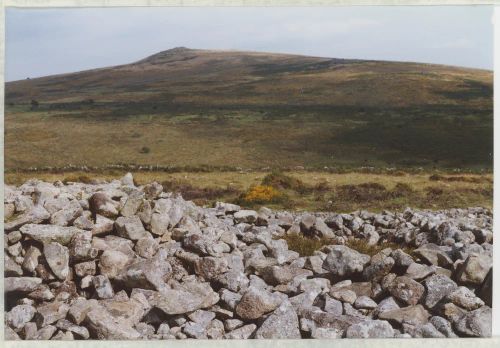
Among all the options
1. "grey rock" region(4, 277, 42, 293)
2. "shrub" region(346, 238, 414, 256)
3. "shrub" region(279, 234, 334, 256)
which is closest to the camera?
"grey rock" region(4, 277, 42, 293)

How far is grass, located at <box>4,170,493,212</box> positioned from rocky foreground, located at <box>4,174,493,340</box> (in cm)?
1176

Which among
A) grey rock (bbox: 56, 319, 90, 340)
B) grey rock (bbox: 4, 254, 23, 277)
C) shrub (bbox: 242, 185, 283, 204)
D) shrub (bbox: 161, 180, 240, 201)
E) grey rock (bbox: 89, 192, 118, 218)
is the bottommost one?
shrub (bbox: 161, 180, 240, 201)

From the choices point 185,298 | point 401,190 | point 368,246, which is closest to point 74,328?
point 185,298

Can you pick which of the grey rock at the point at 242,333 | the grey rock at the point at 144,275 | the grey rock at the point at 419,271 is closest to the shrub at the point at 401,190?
the grey rock at the point at 419,271

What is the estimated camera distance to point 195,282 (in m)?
9.24

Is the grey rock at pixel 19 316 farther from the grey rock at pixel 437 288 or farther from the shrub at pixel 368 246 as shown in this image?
the shrub at pixel 368 246

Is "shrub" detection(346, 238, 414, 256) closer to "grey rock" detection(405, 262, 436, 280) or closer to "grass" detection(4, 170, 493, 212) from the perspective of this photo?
"grey rock" detection(405, 262, 436, 280)

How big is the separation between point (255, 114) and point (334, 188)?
1077 inches

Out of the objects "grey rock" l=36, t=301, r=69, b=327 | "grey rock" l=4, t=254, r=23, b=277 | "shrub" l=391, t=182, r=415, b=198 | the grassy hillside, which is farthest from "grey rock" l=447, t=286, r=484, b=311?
the grassy hillside

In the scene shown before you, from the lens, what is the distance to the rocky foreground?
8.31 meters

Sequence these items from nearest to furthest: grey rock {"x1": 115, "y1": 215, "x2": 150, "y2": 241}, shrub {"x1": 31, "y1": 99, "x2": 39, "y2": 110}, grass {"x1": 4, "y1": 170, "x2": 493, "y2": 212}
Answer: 1. grey rock {"x1": 115, "y1": 215, "x2": 150, "y2": 241}
2. grass {"x1": 4, "y1": 170, "x2": 493, "y2": 212}
3. shrub {"x1": 31, "y1": 99, "x2": 39, "y2": 110}

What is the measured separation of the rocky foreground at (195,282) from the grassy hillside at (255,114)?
17.4 metres

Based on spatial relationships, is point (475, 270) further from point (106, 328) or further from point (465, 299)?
point (106, 328)

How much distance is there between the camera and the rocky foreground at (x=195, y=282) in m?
8.31
